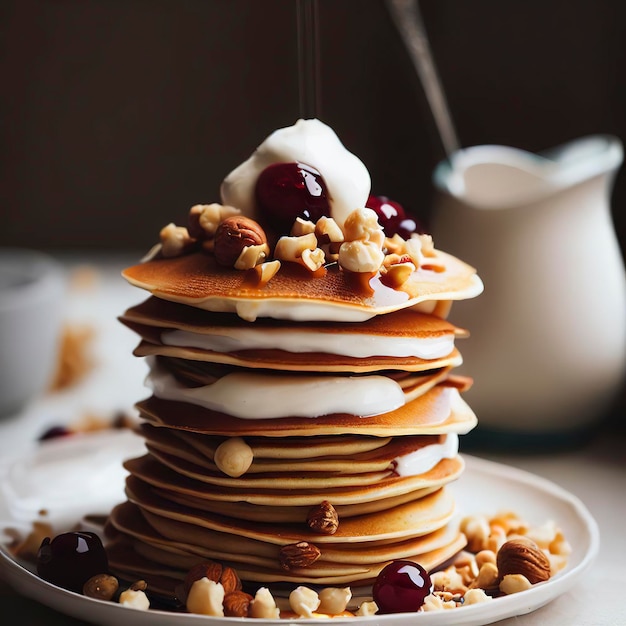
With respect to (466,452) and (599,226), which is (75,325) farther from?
(599,226)

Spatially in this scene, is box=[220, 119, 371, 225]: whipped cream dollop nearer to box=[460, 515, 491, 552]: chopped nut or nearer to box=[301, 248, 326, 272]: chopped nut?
box=[301, 248, 326, 272]: chopped nut

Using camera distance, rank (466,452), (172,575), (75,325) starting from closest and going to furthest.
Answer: (172,575) → (466,452) → (75,325)

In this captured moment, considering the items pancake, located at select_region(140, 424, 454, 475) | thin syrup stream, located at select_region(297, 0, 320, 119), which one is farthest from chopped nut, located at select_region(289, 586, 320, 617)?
thin syrup stream, located at select_region(297, 0, 320, 119)

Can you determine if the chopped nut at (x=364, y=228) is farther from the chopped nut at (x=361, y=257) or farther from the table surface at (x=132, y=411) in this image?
the table surface at (x=132, y=411)

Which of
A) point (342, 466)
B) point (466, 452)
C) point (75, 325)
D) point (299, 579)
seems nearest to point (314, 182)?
point (342, 466)

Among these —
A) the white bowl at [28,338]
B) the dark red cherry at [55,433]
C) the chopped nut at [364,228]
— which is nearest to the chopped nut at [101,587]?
the chopped nut at [364,228]

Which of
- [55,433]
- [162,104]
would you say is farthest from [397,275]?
[162,104]
